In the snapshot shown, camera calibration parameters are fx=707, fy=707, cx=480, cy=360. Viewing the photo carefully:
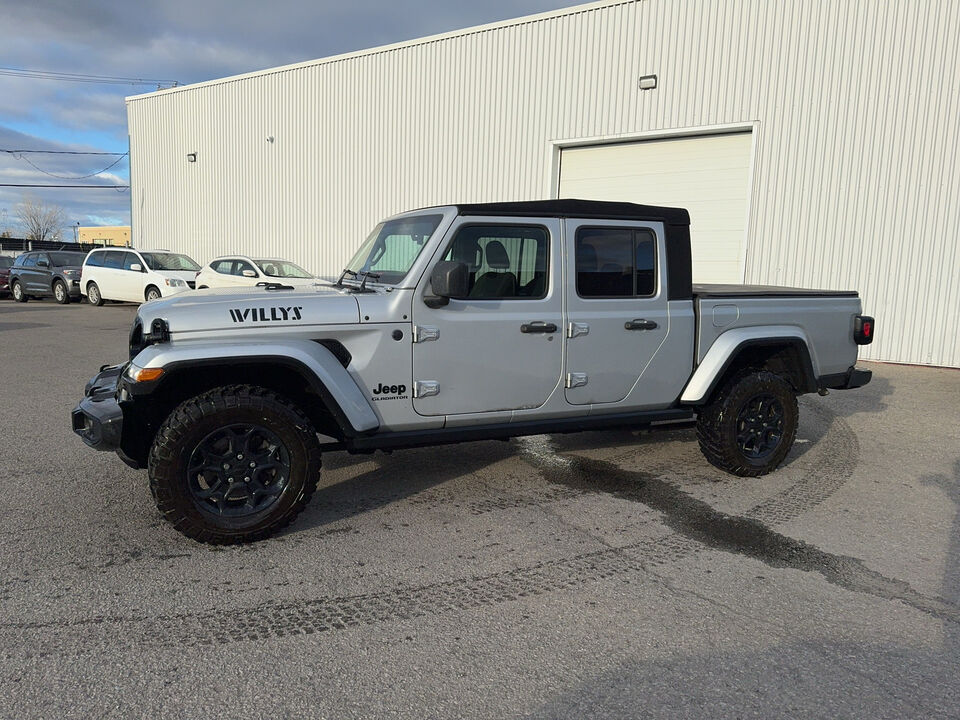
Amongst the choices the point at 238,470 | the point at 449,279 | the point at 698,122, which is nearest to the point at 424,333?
the point at 449,279

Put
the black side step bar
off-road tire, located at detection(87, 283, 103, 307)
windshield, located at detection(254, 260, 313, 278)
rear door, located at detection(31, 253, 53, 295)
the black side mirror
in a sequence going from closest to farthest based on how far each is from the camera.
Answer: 1. the black side mirror
2. the black side step bar
3. windshield, located at detection(254, 260, 313, 278)
4. off-road tire, located at detection(87, 283, 103, 307)
5. rear door, located at detection(31, 253, 53, 295)

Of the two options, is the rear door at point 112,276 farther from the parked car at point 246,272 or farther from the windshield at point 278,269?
the windshield at point 278,269

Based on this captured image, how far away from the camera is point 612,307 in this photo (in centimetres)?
485

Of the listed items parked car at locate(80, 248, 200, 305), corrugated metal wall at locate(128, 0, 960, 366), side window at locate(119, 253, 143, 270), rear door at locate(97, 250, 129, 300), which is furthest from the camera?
rear door at locate(97, 250, 129, 300)

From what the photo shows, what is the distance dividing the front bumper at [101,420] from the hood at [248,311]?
501mm

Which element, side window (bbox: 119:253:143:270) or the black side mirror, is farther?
side window (bbox: 119:253:143:270)

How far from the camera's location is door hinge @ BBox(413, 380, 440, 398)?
4.29 m

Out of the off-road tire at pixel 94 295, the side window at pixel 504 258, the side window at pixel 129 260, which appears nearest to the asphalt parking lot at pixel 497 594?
the side window at pixel 504 258

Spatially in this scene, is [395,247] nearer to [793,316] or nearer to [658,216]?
[658,216]

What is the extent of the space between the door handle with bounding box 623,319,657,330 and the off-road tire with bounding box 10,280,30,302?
24322mm

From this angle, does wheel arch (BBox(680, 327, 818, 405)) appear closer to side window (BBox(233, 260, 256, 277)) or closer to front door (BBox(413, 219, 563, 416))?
front door (BBox(413, 219, 563, 416))

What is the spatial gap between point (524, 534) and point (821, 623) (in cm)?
163

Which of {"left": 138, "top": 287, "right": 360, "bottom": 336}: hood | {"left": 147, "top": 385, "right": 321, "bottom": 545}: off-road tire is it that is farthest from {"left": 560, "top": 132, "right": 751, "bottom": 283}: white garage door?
{"left": 147, "top": 385, "right": 321, "bottom": 545}: off-road tire

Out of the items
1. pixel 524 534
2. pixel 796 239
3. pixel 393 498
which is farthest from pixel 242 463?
pixel 796 239
